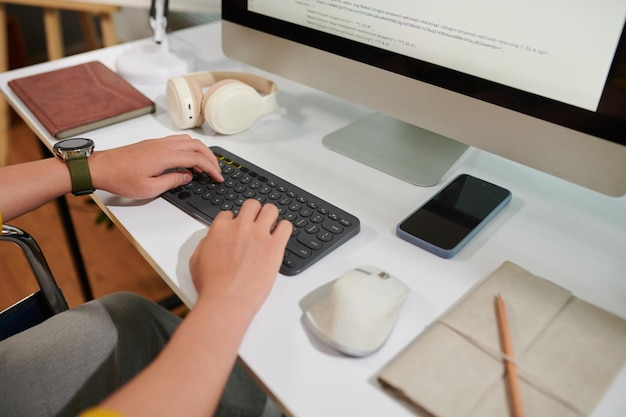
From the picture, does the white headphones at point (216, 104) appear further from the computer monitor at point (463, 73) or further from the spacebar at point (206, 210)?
the spacebar at point (206, 210)

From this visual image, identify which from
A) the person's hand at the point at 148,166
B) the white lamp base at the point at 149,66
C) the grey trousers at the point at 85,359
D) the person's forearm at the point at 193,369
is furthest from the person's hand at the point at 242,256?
the white lamp base at the point at 149,66

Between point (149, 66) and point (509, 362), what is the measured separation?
851 millimetres

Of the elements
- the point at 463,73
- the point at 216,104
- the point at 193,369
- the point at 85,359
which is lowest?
the point at 85,359

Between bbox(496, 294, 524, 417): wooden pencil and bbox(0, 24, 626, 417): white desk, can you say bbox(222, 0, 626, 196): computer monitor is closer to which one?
bbox(0, 24, 626, 417): white desk

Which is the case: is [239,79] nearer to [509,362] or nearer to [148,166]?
[148,166]

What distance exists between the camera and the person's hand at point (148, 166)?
0.72m

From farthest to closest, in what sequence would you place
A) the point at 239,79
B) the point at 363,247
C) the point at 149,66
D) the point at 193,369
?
the point at 149,66, the point at 239,79, the point at 363,247, the point at 193,369

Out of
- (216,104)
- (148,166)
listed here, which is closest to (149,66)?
(216,104)

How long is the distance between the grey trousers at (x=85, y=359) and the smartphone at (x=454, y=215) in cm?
→ 33

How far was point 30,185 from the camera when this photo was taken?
73 cm

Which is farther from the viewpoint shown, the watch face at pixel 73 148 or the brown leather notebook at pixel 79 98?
the brown leather notebook at pixel 79 98

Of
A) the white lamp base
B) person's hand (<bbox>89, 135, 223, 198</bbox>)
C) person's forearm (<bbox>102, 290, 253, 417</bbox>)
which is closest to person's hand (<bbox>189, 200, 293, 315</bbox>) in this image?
person's forearm (<bbox>102, 290, 253, 417</bbox>)

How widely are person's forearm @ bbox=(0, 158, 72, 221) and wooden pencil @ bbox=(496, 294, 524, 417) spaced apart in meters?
0.57

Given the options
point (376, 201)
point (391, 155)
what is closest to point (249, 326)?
point (376, 201)
